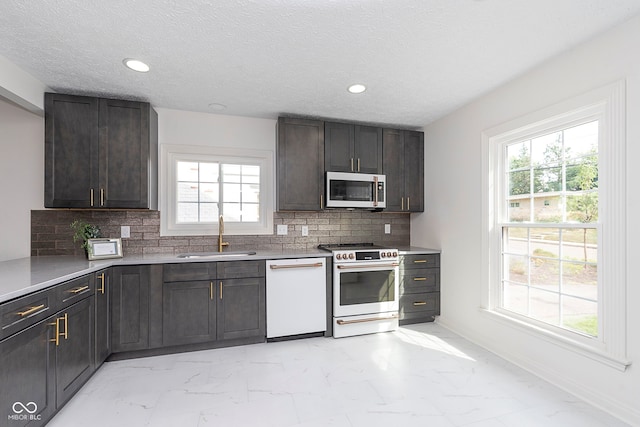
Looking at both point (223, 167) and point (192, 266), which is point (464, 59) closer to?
point (223, 167)

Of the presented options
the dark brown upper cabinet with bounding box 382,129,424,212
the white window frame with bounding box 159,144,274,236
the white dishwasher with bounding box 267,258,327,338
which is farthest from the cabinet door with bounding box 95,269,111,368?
the dark brown upper cabinet with bounding box 382,129,424,212

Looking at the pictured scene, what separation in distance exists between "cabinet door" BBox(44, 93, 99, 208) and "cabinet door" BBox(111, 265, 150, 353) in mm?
789

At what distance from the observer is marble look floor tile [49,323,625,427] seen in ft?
5.90

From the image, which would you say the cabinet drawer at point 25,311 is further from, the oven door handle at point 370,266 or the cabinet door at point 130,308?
the oven door handle at point 370,266

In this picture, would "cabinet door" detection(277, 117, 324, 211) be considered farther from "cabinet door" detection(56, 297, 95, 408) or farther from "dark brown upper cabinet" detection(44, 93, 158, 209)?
"cabinet door" detection(56, 297, 95, 408)

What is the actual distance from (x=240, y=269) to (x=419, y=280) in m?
2.04

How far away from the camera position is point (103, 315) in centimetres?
240

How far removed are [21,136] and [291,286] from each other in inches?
113

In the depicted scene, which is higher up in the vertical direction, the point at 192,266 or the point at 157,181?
the point at 157,181

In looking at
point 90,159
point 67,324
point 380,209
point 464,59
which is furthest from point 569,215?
point 90,159

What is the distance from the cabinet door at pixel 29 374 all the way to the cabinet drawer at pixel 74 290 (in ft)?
0.48

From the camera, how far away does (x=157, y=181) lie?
3.15 meters

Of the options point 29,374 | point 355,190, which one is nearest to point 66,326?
point 29,374

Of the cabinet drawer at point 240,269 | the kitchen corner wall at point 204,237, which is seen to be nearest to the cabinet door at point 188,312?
the cabinet drawer at point 240,269
